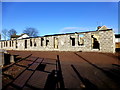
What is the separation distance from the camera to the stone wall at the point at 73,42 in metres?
13.5

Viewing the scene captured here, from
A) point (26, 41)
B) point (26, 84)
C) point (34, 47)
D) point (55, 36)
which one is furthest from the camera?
point (26, 41)

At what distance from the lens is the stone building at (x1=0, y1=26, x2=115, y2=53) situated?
13.5m

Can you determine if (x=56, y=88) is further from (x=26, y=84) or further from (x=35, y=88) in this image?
(x=26, y=84)

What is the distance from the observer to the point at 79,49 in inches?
623

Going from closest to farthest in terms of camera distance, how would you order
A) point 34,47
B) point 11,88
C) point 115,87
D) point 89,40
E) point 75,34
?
point 115,87, point 11,88, point 89,40, point 75,34, point 34,47

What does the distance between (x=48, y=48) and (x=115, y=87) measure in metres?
17.1

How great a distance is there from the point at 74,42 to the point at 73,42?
30 cm

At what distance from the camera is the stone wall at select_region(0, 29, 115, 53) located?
13516 mm

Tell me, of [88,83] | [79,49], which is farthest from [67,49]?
[88,83]

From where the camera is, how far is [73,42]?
2019cm

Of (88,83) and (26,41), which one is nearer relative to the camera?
(88,83)

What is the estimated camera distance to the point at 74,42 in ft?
65.5

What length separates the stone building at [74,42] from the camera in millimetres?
13527

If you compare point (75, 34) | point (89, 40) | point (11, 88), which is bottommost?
point (11, 88)
